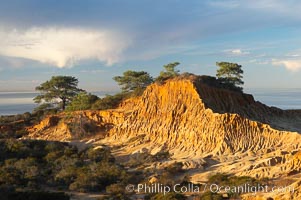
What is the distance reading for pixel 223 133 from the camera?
83.9 ft

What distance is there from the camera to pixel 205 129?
26719mm

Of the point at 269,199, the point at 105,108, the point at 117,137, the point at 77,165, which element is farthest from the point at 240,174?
the point at 105,108

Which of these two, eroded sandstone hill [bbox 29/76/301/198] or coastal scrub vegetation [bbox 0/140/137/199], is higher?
eroded sandstone hill [bbox 29/76/301/198]

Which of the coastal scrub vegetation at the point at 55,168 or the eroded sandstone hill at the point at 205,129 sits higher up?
the eroded sandstone hill at the point at 205,129

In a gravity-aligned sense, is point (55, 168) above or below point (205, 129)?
below

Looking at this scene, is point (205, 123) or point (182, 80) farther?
point (182, 80)

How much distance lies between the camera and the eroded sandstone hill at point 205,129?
21625 millimetres

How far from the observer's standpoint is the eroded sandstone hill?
21625 mm

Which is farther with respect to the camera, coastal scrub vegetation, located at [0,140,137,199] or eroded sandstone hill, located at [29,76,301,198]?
eroded sandstone hill, located at [29,76,301,198]

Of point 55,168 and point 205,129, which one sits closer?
point 55,168

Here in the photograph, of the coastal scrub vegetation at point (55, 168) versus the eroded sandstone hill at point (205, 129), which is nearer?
the coastal scrub vegetation at point (55, 168)

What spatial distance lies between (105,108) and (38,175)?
59.5 ft

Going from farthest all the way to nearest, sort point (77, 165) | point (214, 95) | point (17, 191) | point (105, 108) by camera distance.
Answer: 1. point (105, 108)
2. point (214, 95)
3. point (77, 165)
4. point (17, 191)

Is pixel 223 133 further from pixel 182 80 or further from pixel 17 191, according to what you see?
pixel 17 191
